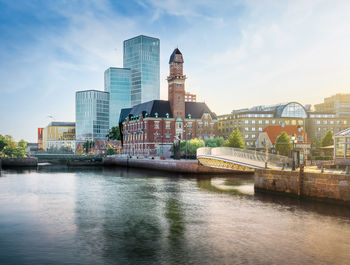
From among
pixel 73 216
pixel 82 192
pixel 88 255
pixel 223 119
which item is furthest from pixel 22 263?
pixel 223 119

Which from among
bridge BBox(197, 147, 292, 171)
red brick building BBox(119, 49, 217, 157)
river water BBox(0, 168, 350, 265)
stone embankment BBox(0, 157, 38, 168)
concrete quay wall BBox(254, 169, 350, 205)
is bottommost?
river water BBox(0, 168, 350, 265)

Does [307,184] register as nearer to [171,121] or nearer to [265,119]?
[171,121]

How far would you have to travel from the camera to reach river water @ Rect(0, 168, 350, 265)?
19844 millimetres

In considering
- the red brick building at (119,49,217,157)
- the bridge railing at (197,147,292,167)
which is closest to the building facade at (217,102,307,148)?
the red brick building at (119,49,217,157)

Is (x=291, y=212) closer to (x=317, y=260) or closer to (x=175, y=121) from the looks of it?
(x=317, y=260)

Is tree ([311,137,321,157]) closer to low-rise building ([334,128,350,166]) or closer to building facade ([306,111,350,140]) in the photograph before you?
building facade ([306,111,350,140])

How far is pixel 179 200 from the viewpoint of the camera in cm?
3900

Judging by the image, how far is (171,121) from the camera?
12469cm

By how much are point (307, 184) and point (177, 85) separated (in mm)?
93926

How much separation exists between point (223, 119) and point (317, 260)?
145m

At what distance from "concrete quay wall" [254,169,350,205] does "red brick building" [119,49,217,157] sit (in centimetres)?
8020

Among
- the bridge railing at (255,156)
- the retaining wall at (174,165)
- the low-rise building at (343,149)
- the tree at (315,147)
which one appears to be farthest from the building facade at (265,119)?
the low-rise building at (343,149)

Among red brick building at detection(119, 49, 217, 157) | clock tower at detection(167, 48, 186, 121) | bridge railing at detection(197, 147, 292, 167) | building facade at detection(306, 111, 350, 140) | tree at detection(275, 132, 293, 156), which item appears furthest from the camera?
building facade at detection(306, 111, 350, 140)

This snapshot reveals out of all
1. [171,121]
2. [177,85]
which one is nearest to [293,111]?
[177,85]
